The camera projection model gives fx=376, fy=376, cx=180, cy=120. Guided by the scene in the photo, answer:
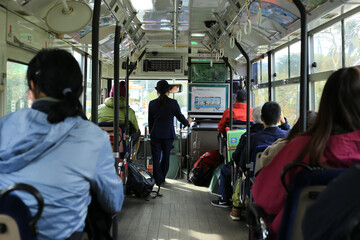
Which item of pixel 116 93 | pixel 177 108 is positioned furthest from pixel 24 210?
pixel 177 108

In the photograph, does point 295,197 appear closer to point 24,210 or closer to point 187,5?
point 24,210

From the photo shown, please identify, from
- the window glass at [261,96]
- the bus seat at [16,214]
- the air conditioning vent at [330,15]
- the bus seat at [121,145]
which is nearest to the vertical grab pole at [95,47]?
the bus seat at [16,214]

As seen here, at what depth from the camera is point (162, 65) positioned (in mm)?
8180

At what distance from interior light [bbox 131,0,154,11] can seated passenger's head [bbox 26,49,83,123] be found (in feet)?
9.05

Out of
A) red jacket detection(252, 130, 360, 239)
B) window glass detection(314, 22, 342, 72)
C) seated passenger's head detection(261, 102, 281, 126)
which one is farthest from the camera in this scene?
window glass detection(314, 22, 342, 72)

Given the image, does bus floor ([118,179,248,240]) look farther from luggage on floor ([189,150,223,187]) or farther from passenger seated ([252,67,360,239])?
passenger seated ([252,67,360,239])

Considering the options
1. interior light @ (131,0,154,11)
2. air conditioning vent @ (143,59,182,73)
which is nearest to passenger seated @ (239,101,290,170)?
interior light @ (131,0,154,11)

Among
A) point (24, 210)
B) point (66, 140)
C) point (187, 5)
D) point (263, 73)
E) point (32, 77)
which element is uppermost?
point (187, 5)

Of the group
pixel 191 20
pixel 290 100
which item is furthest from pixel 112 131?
pixel 290 100

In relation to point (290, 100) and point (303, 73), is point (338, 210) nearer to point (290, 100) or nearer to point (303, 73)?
point (303, 73)

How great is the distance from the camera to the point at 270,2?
390 centimetres

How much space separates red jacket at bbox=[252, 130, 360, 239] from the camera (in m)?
1.52

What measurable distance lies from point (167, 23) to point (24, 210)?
4143mm

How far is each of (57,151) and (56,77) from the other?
33cm
